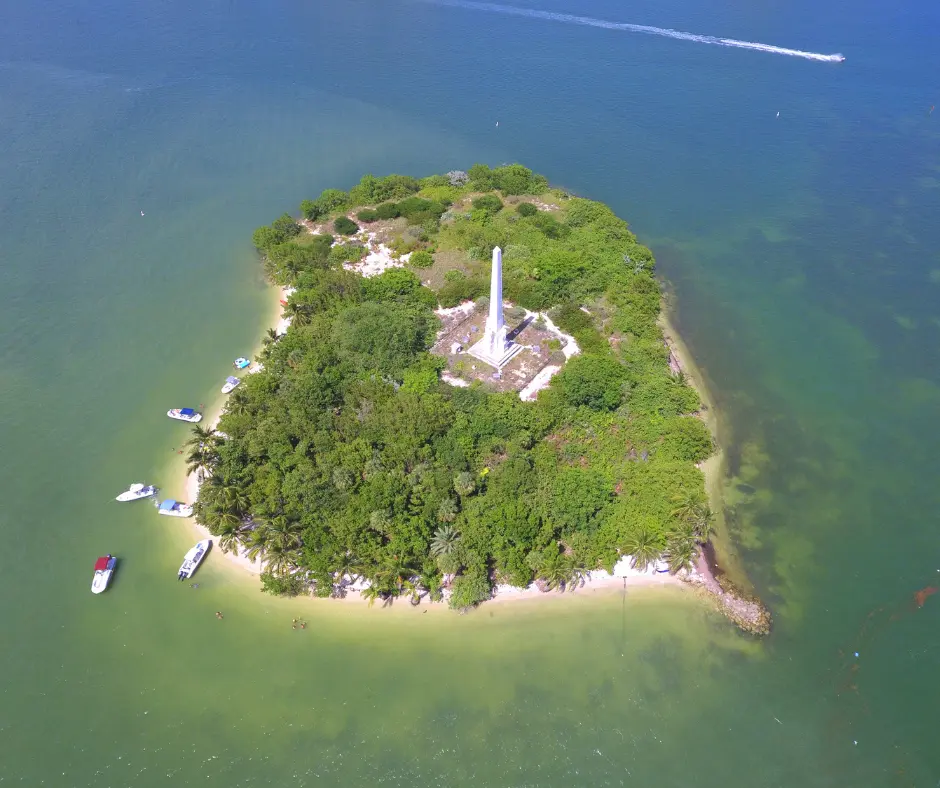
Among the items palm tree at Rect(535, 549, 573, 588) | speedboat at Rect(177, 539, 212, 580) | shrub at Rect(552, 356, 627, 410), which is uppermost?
shrub at Rect(552, 356, 627, 410)

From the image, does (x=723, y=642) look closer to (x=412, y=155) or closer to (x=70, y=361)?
(x=70, y=361)

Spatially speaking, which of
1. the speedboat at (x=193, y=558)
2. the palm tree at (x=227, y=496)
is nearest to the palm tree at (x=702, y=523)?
the palm tree at (x=227, y=496)

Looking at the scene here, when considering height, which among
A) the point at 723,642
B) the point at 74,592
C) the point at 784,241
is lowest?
the point at 74,592

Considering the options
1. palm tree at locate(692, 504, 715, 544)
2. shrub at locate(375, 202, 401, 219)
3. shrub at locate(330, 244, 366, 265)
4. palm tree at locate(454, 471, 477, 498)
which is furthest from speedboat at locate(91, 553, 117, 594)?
shrub at locate(375, 202, 401, 219)

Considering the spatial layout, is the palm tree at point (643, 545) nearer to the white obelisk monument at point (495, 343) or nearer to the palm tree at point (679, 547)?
the palm tree at point (679, 547)

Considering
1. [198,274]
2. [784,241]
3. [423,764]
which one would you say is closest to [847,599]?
[423,764]

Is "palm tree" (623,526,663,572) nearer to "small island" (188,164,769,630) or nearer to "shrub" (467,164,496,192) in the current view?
"small island" (188,164,769,630)
